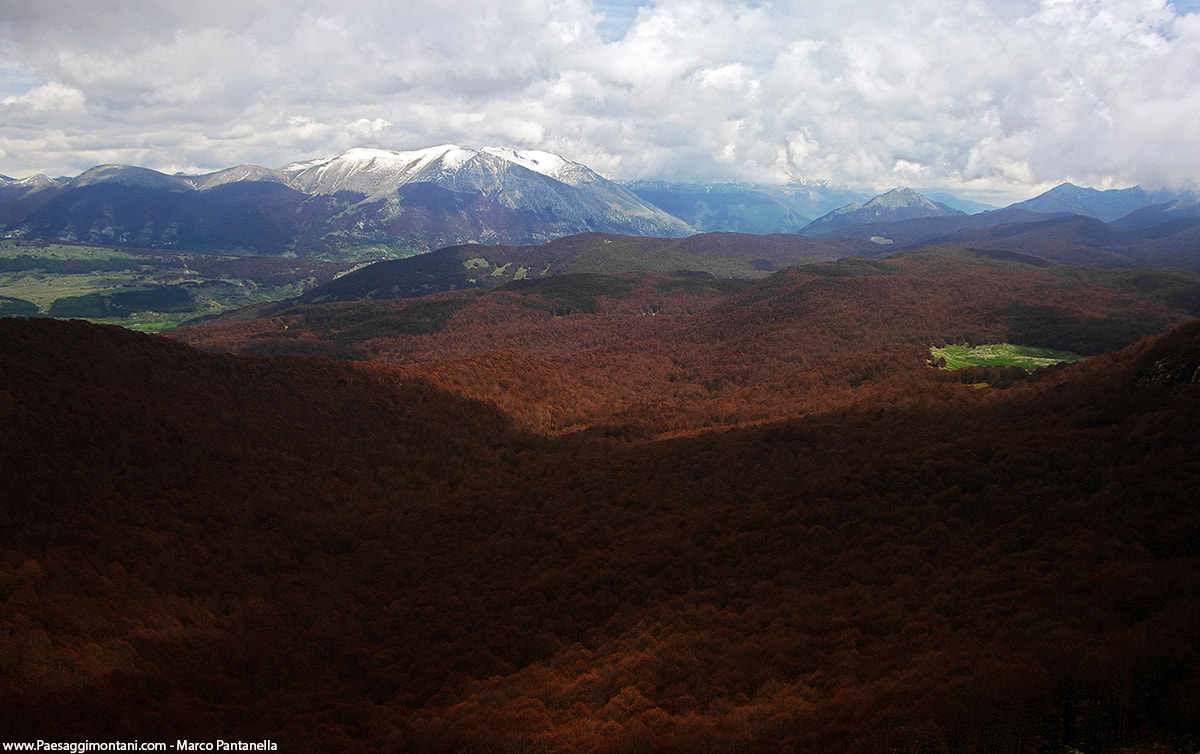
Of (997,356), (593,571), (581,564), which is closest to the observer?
(593,571)

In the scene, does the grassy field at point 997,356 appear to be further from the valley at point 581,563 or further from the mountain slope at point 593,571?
the mountain slope at point 593,571

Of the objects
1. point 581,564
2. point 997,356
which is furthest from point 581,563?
point 997,356

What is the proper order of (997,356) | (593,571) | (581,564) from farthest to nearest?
(997,356) → (581,564) → (593,571)

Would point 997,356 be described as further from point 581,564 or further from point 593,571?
point 593,571

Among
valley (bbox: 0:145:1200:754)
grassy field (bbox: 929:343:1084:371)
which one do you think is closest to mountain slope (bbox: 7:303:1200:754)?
valley (bbox: 0:145:1200:754)

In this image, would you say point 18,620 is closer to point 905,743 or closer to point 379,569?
point 379,569

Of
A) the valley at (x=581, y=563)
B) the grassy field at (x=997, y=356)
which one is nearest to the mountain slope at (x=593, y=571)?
the valley at (x=581, y=563)
